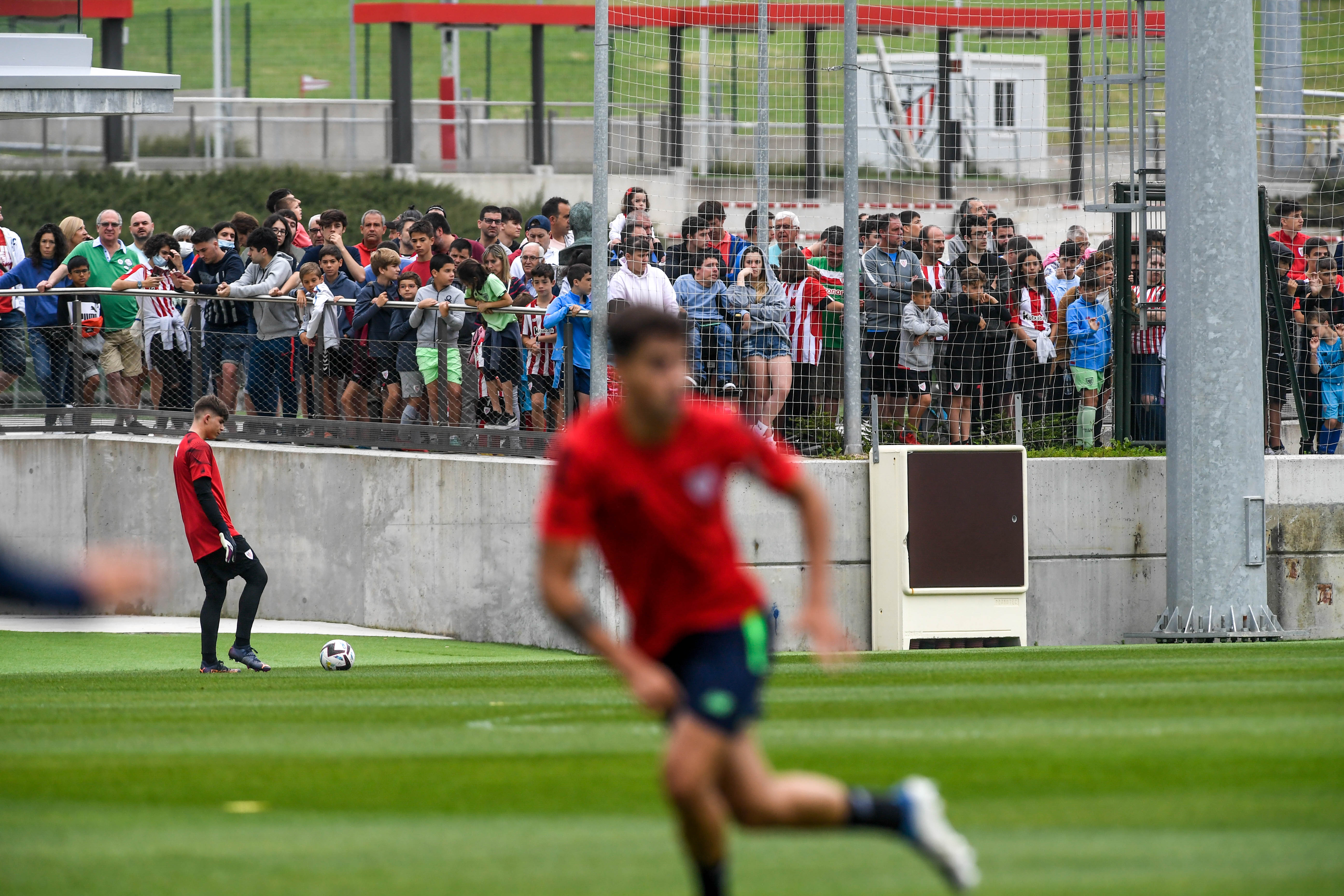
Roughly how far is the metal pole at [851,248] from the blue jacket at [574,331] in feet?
7.74

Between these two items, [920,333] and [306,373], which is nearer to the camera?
[920,333]

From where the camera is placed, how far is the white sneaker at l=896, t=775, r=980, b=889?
5.42 meters

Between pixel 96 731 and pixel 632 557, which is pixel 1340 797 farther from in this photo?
pixel 96 731

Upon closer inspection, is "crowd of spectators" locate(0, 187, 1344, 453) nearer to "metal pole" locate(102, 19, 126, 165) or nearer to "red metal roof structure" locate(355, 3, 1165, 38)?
"red metal roof structure" locate(355, 3, 1165, 38)

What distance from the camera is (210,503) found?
14.7 metres

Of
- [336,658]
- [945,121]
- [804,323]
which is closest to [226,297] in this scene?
[336,658]

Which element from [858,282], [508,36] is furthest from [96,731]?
[508,36]

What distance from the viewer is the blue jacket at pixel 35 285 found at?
768 inches

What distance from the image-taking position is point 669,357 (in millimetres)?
5379

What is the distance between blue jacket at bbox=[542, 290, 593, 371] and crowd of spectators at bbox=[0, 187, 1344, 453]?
0.7 inches

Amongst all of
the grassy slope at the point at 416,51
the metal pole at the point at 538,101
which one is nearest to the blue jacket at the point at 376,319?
the grassy slope at the point at 416,51

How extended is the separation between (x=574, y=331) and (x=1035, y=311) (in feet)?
14.4

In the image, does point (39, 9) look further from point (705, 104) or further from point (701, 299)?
point (701, 299)

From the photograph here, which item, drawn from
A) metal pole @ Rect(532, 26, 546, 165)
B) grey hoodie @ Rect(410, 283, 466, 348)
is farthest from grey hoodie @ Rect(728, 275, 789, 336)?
metal pole @ Rect(532, 26, 546, 165)
